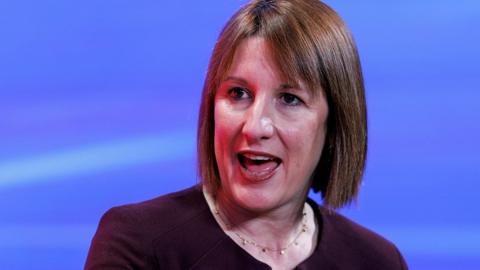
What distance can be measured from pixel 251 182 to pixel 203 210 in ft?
0.47

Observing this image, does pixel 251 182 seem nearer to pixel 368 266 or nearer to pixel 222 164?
pixel 222 164

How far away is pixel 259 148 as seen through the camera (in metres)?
1.71

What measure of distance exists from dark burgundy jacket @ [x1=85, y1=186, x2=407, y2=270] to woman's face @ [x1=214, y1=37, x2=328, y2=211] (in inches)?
3.8

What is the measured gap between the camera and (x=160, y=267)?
172cm

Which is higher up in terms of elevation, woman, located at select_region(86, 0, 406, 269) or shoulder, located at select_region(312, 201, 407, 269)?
woman, located at select_region(86, 0, 406, 269)

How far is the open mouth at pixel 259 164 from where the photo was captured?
1.73 m

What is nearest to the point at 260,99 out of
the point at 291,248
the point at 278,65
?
the point at 278,65

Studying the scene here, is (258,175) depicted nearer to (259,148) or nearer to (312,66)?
(259,148)

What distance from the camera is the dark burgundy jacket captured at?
171cm

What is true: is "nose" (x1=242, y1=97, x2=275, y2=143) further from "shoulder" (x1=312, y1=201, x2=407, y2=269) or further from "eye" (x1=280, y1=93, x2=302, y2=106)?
"shoulder" (x1=312, y1=201, x2=407, y2=269)

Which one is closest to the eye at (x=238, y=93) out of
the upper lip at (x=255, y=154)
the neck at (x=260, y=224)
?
the upper lip at (x=255, y=154)

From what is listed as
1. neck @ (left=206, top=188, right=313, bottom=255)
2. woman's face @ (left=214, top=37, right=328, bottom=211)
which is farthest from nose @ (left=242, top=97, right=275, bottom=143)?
neck @ (left=206, top=188, right=313, bottom=255)

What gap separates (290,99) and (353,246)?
40cm

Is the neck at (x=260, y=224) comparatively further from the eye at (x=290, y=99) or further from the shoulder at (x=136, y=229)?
the eye at (x=290, y=99)
